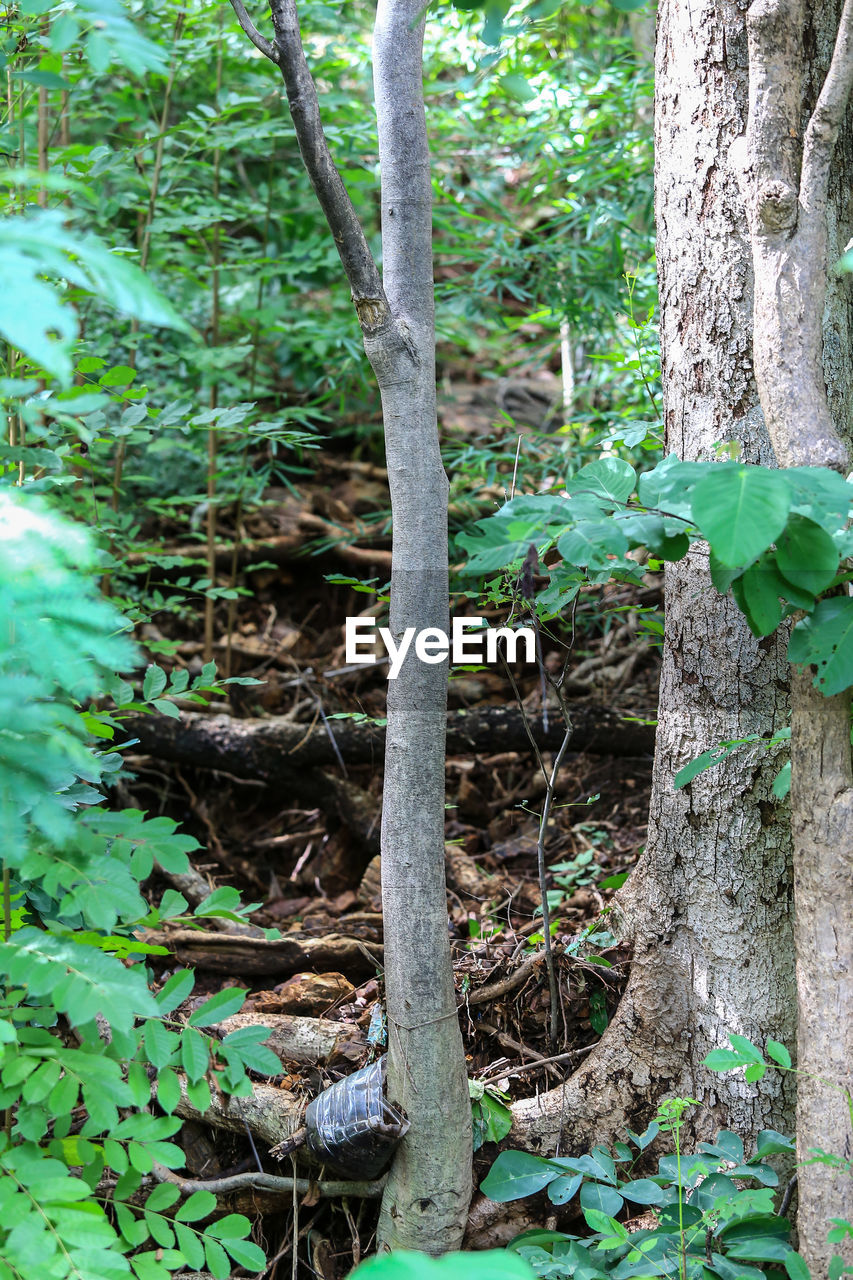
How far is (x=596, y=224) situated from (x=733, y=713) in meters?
2.04

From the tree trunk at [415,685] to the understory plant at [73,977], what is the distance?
0.36 metres

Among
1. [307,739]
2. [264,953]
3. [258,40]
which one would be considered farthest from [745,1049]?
[307,739]

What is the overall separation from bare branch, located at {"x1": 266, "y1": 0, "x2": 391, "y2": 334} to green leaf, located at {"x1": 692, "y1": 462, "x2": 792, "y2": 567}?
74cm

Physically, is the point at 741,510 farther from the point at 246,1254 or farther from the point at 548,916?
the point at 246,1254

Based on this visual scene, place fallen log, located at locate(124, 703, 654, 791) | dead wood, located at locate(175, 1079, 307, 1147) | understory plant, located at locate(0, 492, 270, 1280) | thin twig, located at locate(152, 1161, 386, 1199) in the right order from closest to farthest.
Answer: understory plant, located at locate(0, 492, 270, 1280) < thin twig, located at locate(152, 1161, 386, 1199) < dead wood, located at locate(175, 1079, 307, 1147) < fallen log, located at locate(124, 703, 654, 791)

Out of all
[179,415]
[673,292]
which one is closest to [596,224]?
[673,292]

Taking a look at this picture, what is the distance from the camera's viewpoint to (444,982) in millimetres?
1676

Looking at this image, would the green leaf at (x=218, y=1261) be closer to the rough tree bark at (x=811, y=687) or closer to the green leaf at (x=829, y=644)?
the rough tree bark at (x=811, y=687)

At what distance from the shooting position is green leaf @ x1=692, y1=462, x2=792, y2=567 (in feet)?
3.55

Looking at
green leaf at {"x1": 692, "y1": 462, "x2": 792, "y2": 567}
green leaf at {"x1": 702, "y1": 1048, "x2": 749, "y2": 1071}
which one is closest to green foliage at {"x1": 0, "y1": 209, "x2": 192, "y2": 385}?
green leaf at {"x1": 692, "y1": 462, "x2": 792, "y2": 567}

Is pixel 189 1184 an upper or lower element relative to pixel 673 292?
lower

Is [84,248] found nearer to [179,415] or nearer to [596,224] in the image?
[179,415]

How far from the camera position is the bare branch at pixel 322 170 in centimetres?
146

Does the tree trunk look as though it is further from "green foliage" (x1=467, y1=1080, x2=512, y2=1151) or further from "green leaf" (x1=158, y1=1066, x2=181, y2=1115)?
"green leaf" (x1=158, y1=1066, x2=181, y2=1115)
